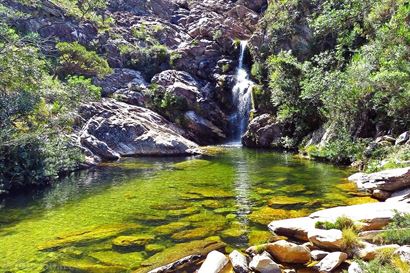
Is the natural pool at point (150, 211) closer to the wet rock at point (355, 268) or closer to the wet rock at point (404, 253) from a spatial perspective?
the wet rock at point (355, 268)

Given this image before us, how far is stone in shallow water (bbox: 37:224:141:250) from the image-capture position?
30.8 feet

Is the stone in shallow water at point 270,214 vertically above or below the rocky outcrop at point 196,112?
below

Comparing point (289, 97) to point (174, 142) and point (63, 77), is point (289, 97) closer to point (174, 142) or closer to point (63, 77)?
point (174, 142)

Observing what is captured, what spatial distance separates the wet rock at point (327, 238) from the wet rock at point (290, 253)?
1.37ft

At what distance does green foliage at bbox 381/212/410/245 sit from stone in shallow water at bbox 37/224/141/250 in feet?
21.1

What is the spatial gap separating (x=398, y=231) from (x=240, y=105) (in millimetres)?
28453

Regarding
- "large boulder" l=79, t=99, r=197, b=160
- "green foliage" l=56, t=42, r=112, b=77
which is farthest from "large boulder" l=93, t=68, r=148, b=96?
"large boulder" l=79, t=99, r=197, b=160

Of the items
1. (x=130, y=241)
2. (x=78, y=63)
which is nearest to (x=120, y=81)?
Result: (x=78, y=63)

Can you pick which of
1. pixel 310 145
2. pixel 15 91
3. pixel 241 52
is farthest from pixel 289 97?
pixel 15 91

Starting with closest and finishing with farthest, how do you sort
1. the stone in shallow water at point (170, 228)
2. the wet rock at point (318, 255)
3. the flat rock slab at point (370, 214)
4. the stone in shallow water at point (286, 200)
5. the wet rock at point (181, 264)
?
1. the wet rock at point (181, 264)
2. the wet rock at point (318, 255)
3. the flat rock slab at point (370, 214)
4. the stone in shallow water at point (170, 228)
5. the stone in shallow water at point (286, 200)

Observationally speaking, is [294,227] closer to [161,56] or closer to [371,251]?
[371,251]

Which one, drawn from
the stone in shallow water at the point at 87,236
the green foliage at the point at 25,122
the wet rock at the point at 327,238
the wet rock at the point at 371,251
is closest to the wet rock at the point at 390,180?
the wet rock at the point at 327,238

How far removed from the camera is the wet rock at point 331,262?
7109 mm

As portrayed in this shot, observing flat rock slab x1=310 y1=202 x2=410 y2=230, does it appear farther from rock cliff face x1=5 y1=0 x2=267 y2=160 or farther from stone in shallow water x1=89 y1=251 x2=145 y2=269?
rock cliff face x1=5 y1=0 x2=267 y2=160
